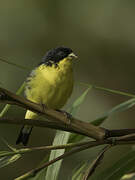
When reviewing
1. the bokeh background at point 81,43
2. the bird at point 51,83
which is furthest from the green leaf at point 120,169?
the bokeh background at point 81,43

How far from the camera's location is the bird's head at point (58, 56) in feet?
11.5

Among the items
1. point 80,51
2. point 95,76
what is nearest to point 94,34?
point 80,51

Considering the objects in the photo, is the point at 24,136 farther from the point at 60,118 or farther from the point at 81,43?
the point at 81,43

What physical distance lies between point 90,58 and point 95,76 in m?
0.45

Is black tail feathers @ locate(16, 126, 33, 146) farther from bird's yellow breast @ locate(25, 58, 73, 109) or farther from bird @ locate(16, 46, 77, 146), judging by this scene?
bird's yellow breast @ locate(25, 58, 73, 109)

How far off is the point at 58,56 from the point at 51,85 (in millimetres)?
439

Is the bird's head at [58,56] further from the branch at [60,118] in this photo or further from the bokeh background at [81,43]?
the bokeh background at [81,43]

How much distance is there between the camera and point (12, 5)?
7004 mm

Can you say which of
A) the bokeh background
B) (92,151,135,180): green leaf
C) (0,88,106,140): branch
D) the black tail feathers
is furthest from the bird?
the bokeh background

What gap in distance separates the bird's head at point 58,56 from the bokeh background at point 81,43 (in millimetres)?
2530

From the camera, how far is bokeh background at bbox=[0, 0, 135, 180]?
6258 millimetres

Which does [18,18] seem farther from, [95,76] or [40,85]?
[40,85]

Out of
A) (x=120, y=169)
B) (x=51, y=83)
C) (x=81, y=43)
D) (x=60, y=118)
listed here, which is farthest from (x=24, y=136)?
(x=81, y=43)

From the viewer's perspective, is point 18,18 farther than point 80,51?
Yes
